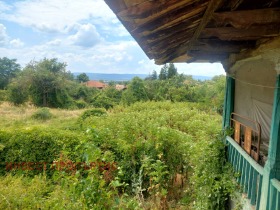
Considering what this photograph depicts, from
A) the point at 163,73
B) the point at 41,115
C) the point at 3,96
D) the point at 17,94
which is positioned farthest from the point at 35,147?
the point at 163,73

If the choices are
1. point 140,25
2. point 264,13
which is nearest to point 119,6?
point 140,25

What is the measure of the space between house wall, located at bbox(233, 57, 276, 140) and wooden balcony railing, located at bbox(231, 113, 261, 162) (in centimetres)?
12

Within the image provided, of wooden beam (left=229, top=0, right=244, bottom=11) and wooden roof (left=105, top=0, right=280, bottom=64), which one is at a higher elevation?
wooden beam (left=229, top=0, right=244, bottom=11)

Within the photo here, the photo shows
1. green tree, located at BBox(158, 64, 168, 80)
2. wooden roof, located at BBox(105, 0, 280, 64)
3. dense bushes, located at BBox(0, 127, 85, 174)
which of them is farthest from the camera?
green tree, located at BBox(158, 64, 168, 80)

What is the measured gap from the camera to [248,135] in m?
2.58

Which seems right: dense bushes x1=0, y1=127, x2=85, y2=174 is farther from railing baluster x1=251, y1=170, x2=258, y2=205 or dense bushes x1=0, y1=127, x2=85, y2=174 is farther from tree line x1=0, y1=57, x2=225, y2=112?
tree line x1=0, y1=57, x2=225, y2=112

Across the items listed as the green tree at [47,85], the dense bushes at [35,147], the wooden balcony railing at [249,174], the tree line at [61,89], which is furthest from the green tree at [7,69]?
the wooden balcony railing at [249,174]

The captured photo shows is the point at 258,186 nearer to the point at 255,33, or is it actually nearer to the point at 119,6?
the point at 255,33

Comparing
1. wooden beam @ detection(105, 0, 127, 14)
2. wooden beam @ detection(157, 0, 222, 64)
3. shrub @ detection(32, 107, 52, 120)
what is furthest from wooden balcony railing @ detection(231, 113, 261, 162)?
shrub @ detection(32, 107, 52, 120)

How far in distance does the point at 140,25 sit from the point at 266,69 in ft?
6.50

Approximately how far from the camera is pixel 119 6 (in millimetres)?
1123

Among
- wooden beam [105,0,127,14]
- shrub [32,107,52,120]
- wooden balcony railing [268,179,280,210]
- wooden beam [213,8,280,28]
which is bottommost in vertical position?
shrub [32,107,52,120]

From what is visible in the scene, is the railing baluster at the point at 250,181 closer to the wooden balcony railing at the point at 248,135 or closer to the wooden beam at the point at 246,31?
the wooden balcony railing at the point at 248,135

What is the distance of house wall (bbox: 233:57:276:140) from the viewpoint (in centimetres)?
270
